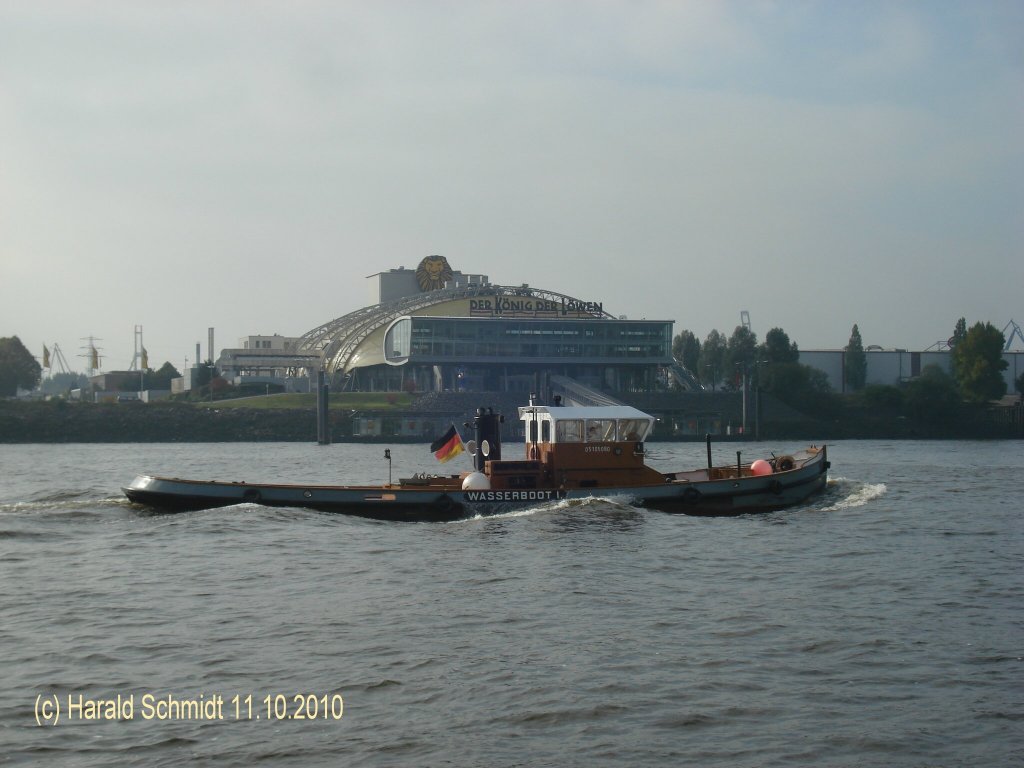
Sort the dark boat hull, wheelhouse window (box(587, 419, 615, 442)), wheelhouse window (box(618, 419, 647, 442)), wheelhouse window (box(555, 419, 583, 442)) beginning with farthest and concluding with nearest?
wheelhouse window (box(618, 419, 647, 442)) < wheelhouse window (box(587, 419, 615, 442)) < wheelhouse window (box(555, 419, 583, 442)) < the dark boat hull

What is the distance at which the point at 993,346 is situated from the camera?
156625 mm

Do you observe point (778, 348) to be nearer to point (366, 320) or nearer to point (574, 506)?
point (366, 320)

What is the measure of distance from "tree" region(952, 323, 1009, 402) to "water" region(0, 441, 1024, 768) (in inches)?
4712

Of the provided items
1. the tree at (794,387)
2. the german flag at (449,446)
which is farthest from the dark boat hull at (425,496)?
the tree at (794,387)

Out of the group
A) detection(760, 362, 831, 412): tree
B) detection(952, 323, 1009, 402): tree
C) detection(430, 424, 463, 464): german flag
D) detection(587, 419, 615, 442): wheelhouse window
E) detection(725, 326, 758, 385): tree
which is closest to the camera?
detection(430, 424, 463, 464): german flag

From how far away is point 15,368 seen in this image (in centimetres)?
17800

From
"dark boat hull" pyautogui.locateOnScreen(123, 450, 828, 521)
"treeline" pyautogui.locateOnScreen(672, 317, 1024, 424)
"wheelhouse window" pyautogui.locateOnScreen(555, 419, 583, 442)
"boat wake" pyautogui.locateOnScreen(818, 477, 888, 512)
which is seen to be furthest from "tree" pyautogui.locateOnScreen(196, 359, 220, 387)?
"wheelhouse window" pyautogui.locateOnScreen(555, 419, 583, 442)

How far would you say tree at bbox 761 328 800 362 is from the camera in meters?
172

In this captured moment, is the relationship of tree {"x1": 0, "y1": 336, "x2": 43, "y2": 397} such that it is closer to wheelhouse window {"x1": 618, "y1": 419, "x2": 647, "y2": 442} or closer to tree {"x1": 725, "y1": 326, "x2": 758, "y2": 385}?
tree {"x1": 725, "y1": 326, "x2": 758, "y2": 385}

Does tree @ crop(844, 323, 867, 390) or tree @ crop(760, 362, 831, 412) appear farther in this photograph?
tree @ crop(844, 323, 867, 390)

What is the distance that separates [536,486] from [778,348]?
137 metres

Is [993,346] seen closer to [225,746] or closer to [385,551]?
[385,551]

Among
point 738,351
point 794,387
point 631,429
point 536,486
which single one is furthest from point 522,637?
point 738,351

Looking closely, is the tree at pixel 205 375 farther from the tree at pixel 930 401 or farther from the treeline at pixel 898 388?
the tree at pixel 930 401
